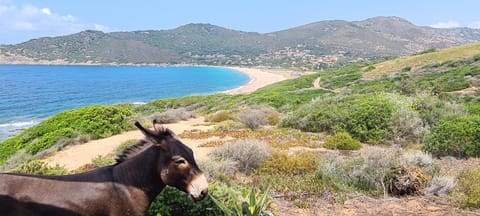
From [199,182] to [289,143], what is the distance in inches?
438

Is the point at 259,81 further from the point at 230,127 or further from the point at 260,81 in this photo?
the point at 230,127

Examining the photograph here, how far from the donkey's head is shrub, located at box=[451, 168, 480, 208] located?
553 centimetres

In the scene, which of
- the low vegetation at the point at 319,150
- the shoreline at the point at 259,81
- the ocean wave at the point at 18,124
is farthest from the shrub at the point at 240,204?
the shoreline at the point at 259,81

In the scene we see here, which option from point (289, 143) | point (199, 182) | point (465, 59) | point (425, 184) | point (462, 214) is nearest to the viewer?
point (199, 182)

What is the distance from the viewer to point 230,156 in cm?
1152

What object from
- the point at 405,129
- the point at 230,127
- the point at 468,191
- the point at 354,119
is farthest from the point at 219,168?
the point at 230,127

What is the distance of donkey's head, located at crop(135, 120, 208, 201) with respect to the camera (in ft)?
12.0

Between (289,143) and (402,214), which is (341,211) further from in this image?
(289,143)

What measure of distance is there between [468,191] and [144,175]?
6.68 meters

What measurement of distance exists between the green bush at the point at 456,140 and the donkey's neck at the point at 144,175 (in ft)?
35.2

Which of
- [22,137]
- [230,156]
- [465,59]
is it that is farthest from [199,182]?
[465,59]

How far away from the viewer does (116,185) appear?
3789mm

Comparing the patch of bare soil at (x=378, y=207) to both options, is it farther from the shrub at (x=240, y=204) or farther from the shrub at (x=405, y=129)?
the shrub at (x=405, y=129)

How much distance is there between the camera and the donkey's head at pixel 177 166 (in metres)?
3.67
